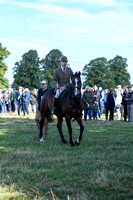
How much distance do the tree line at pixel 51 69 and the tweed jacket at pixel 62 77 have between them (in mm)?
74775

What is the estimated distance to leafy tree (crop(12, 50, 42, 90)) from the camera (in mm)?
89812

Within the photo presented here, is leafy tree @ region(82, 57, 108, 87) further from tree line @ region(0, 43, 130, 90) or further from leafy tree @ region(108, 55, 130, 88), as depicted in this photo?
leafy tree @ region(108, 55, 130, 88)

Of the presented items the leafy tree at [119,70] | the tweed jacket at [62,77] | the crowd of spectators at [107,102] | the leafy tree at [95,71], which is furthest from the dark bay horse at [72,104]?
the leafy tree at [119,70]

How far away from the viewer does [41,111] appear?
13.2 meters

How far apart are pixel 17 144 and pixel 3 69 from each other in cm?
6574

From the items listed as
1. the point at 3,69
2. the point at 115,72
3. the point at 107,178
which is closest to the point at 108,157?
the point at 107,178

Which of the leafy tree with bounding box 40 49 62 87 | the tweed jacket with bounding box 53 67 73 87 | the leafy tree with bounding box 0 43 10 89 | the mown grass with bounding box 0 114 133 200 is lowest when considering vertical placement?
the mown grass with bounding box 0 114 133 200

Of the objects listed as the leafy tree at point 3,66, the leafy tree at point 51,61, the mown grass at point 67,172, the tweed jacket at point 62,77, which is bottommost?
the mown grass at point 67,172

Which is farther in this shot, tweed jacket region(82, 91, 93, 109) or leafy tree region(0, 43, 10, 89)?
leafy tree region(0, 43, 10, 89)

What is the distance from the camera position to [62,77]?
1202 centimetres

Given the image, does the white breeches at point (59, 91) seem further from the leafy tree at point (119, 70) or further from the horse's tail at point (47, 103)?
the leafy tree at point (119, 70)

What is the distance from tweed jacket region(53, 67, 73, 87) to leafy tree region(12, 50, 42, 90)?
252 ft

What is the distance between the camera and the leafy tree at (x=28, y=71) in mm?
89812

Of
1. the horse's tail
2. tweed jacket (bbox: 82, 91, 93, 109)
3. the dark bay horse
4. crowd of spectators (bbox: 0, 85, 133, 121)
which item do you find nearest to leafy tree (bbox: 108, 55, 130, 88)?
crowd of spectators (bbox: 0, 85, 133, 121)
